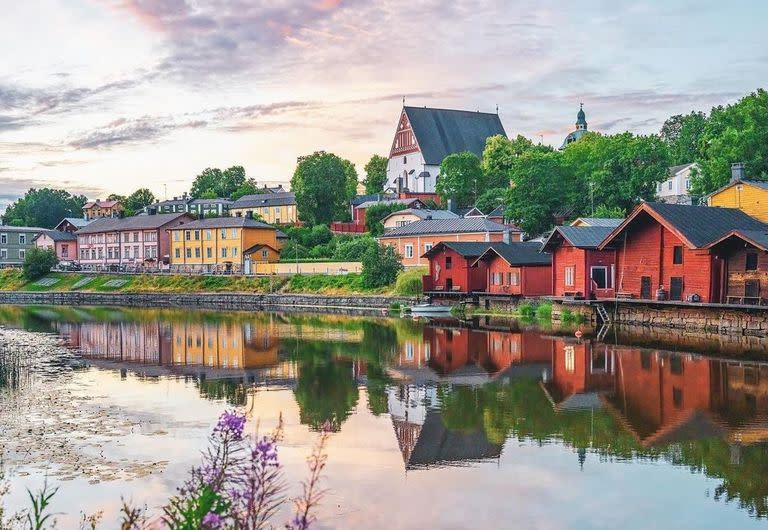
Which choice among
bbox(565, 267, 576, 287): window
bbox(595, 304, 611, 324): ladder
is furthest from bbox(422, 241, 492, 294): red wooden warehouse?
bbox(595, 304, 611, 324): ladder

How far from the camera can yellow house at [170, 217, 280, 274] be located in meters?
87.5

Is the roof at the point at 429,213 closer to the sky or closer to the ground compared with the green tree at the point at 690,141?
closer to the ground

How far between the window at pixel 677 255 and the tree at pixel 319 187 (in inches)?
2244

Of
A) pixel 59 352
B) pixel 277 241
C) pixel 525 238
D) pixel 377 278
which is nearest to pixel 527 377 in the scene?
pixel 59 352

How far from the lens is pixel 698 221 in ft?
142

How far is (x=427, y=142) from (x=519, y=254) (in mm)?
65695

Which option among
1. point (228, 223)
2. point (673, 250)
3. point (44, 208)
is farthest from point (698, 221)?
point (44, 208)

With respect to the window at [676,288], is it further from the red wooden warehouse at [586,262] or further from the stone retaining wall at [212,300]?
the stone retaining wall at [212,300]

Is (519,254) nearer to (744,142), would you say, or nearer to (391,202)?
(744,142)

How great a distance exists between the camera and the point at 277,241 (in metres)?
90.8

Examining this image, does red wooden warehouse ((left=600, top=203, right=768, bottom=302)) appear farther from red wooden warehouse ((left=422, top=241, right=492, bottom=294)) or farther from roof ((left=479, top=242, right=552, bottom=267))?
red wooden warehouse ((left=422, top=241, right=492, bottom=294))

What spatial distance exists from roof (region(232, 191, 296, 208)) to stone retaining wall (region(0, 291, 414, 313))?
33.1 metres

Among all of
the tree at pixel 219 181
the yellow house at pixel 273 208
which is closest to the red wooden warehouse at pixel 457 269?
the yellow house at pixel 273 208

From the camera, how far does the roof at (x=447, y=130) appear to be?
395ft
